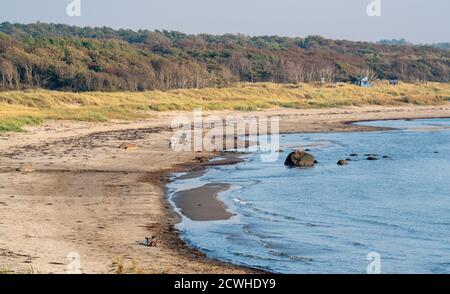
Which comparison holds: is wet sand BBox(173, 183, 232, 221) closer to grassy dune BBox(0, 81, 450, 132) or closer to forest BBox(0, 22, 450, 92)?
grassy dune BBox(0, 81, 450, 132)

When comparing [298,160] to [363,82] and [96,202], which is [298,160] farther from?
[363,82]

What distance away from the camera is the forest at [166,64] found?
63.6 meters

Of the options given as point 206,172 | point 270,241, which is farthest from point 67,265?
point 206,172

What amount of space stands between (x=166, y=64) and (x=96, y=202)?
5692 centimetres

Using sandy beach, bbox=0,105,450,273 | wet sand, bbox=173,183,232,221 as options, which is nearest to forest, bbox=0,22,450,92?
sandy beach, bbox=0,105,450,273

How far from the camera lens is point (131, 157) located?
27.5 meters

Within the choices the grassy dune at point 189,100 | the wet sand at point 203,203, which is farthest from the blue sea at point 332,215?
the grassy dune at point 189,100

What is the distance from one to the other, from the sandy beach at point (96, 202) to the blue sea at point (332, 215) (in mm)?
692

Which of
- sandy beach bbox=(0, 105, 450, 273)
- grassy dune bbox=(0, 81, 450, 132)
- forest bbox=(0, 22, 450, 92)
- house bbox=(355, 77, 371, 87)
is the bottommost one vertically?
sandy beach bbox=(0, 105, 450, 273)

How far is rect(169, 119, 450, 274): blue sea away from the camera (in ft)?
42.8

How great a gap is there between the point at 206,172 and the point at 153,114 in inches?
917

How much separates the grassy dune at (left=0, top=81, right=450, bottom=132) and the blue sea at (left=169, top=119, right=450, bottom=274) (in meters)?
14.2

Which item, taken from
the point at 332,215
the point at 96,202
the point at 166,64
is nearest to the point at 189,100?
the point at 166,64

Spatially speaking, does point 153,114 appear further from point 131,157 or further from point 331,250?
point 331,250
